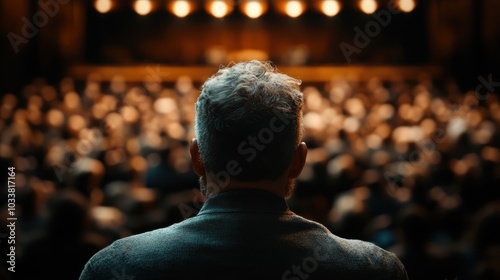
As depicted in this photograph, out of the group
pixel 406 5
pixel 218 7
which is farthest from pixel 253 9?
pixel 406 5

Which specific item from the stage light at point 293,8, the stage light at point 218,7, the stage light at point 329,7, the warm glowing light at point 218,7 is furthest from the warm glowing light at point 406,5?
the warm glowing light at point 218,7

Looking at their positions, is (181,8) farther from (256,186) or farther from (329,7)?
(256,186)

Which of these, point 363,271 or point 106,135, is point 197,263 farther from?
point 106,135

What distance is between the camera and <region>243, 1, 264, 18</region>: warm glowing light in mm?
19031

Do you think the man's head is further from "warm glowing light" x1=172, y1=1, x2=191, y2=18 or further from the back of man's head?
"warm glowing light" x1=172, y1=1, x2=191, y2=18

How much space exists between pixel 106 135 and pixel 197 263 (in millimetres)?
7875

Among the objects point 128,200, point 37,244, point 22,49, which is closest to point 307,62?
point 22,49

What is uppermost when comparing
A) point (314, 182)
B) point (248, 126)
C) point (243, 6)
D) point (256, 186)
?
point (243, 6)

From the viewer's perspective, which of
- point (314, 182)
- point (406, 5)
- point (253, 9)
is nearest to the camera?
point (314, 182)

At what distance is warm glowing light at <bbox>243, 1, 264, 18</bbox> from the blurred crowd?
6526 mm

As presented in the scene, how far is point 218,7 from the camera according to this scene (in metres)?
19.6

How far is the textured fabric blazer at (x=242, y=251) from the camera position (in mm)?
1579

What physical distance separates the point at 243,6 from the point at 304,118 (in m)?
8.63

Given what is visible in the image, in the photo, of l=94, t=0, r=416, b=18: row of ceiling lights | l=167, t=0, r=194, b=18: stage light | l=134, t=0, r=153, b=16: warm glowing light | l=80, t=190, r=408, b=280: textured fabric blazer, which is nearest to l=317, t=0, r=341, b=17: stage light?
l=94, t=0, r=416, b=18: row of ceiling lights
